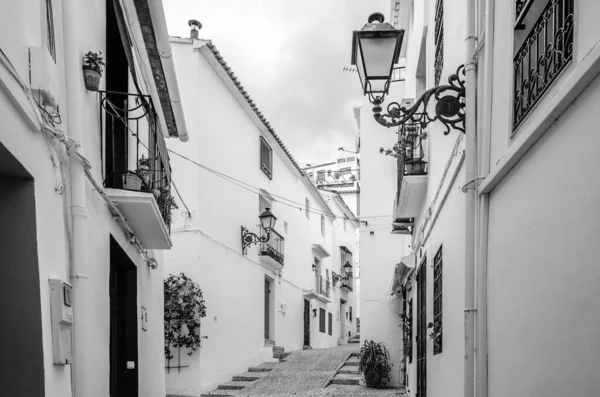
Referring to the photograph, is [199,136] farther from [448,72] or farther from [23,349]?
[23,349]

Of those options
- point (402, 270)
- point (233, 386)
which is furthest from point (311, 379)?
point (402, 270)

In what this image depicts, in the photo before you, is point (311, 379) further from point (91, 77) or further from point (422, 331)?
point (91, 77)

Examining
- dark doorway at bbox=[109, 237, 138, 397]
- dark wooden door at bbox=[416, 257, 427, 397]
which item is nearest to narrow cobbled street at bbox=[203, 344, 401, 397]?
dark wooden door at bbox=[416, 257, 427, 397]

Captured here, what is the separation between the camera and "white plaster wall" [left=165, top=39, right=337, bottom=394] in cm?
1448

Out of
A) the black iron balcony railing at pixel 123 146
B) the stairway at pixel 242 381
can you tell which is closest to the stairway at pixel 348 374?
the stairway at pixel 242 381

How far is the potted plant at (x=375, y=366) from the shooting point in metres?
14.3

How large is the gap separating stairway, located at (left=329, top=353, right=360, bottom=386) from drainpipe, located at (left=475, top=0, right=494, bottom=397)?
1108 cm

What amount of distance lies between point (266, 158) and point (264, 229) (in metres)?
3.96

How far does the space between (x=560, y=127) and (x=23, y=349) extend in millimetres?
3108

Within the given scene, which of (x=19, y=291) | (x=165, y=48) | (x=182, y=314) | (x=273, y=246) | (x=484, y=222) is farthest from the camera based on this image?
(x=273, y=246)

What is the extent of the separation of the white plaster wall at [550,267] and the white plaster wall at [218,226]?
34.9ft

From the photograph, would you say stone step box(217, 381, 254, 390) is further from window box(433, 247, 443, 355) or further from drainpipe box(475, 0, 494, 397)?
drainpipe box(475, 0, 494, 397)

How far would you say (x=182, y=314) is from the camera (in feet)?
45.3

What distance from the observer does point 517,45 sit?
13.3 feet
